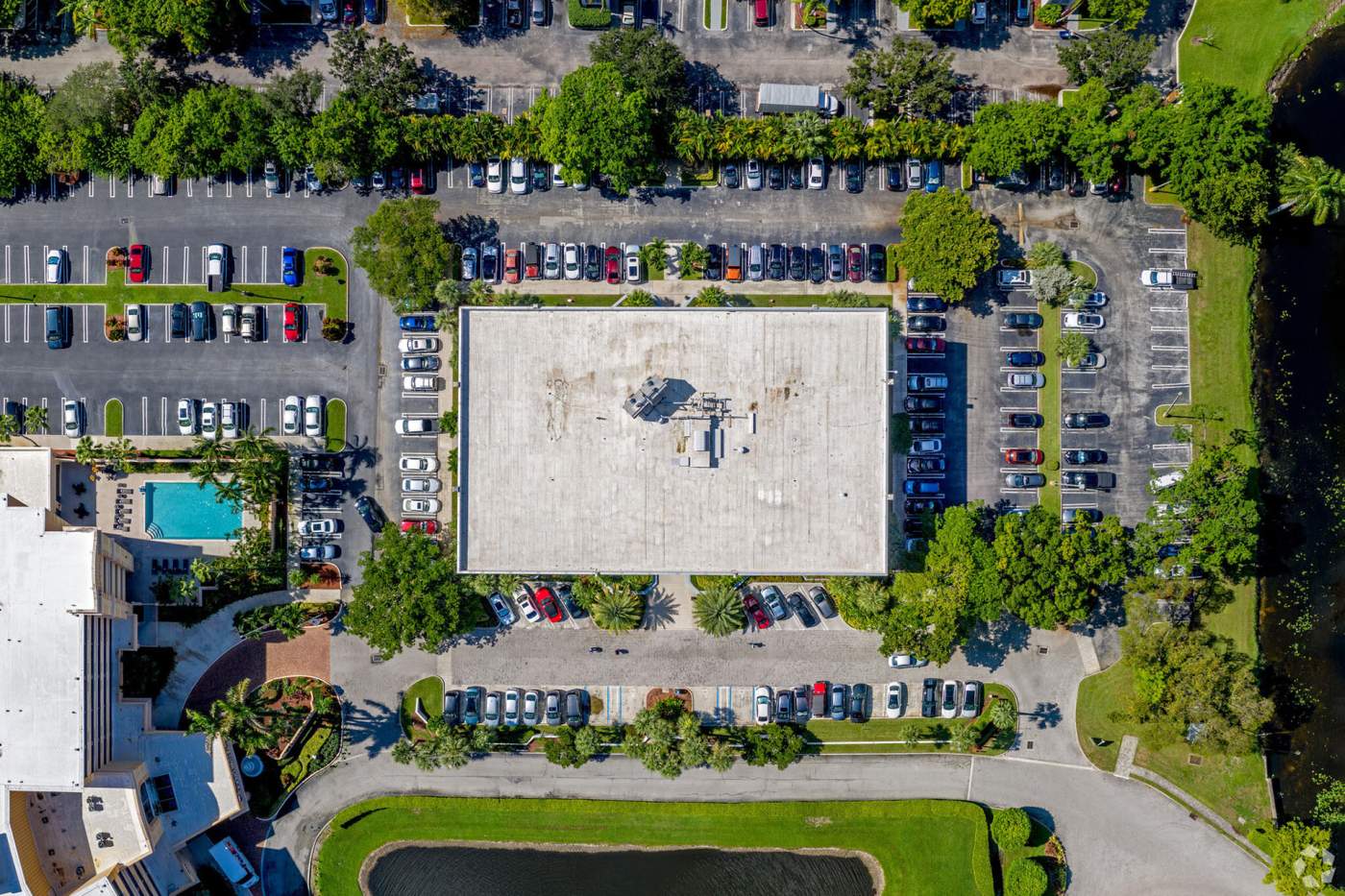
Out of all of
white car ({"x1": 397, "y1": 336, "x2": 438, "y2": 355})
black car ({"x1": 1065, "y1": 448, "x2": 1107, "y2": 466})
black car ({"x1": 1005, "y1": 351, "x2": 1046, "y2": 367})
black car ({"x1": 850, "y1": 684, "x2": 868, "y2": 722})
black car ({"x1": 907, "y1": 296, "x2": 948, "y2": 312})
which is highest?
black car ({"x1": 907, "y1": 296, "x2": 948, "y2": 312})

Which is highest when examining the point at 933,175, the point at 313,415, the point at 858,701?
the point at 933,175

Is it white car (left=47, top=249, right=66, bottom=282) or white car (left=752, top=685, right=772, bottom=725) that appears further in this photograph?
white car (left=47, top=249, right=66, bottom=282)

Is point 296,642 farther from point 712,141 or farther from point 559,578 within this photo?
point 712,141

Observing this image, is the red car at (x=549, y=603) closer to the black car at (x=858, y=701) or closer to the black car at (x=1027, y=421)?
the black car at (x=858, y=701)

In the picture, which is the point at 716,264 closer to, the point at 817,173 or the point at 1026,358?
the point at 817,173

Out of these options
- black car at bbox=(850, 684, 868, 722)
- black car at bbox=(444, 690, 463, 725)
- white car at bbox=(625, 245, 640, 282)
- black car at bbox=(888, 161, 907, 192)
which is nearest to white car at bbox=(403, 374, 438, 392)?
white car at bbox=(625, 245, 640, 282)

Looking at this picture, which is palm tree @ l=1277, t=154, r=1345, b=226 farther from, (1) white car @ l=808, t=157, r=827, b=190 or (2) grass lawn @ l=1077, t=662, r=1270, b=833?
(2) grass lawn @ l=1077, t=662, r=1270, b=833

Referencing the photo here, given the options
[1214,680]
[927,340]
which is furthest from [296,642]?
[1214,680]

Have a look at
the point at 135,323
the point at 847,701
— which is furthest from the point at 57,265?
the point at 847,701
